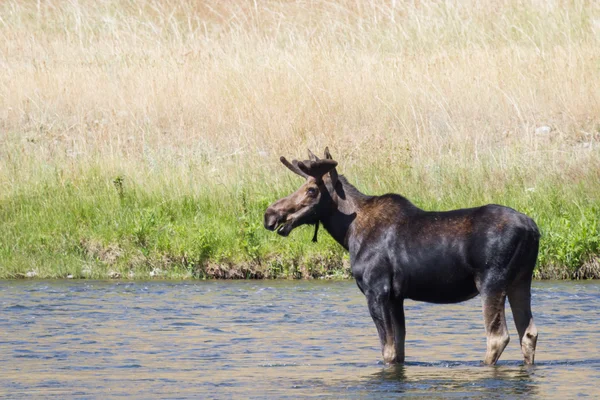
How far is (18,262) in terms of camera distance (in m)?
14.0

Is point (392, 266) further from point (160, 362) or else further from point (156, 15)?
point (156, 15)

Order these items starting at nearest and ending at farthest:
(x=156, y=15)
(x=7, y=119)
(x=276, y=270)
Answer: (x=276, y=270) < (x=7, y=119) < (x=156, y=15)

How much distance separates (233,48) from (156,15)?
5.61 m

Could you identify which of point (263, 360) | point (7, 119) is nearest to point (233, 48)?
point (7, 119)

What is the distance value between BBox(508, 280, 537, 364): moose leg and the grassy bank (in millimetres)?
4354

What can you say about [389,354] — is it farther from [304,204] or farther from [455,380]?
[304,204]

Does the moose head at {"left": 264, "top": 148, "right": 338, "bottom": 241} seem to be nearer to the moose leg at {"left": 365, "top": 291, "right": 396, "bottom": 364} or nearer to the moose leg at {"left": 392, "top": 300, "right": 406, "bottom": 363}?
the moose leg at {"left": 365, "top": 291, "right": 396, "bottom": 364}

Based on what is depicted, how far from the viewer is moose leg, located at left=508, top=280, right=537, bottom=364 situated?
888cm

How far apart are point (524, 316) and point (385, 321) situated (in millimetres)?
1086

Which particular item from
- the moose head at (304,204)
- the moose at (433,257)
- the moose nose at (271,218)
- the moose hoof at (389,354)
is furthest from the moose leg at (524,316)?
the moose nose at (271,218)

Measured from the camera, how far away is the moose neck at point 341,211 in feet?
30.8

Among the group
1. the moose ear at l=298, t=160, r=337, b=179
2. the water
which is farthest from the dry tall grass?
the moose ear at l=298, t=160, r=337, b=179

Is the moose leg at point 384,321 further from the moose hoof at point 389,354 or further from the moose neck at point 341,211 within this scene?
the moose neck at point 341,211

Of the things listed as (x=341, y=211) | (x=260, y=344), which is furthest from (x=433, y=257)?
(x=260, y=344)
